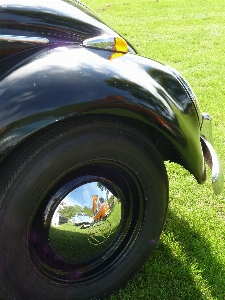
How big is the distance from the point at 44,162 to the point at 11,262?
1.53 feet

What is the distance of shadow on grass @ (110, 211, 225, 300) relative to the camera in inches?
90.3

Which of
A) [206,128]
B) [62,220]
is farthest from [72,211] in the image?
[206,128]

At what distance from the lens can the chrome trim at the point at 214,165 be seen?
226 cm

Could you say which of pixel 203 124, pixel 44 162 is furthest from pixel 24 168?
pixel 203 124

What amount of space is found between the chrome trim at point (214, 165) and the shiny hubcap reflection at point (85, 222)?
55cm

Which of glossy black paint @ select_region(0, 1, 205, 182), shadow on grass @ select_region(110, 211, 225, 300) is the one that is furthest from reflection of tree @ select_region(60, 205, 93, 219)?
shadow on grass @ select_region(110, 211, 225, 300)

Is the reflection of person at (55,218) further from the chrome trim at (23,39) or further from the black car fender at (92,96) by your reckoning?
the chrome trim at (23,39)

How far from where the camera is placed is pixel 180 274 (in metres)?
2.43

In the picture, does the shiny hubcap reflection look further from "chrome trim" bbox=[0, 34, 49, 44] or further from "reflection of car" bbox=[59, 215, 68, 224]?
"chrome trim" bbox=[0, 34, 49, 44]

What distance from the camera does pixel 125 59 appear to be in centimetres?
216

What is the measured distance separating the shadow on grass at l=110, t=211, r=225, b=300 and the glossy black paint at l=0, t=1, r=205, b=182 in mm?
572

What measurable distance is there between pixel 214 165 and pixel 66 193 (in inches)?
34.4

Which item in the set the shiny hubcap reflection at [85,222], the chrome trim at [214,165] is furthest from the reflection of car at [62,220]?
the chrome trim at [214,165]

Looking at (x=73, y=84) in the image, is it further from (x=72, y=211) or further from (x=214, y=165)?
(x=214, y=165)
